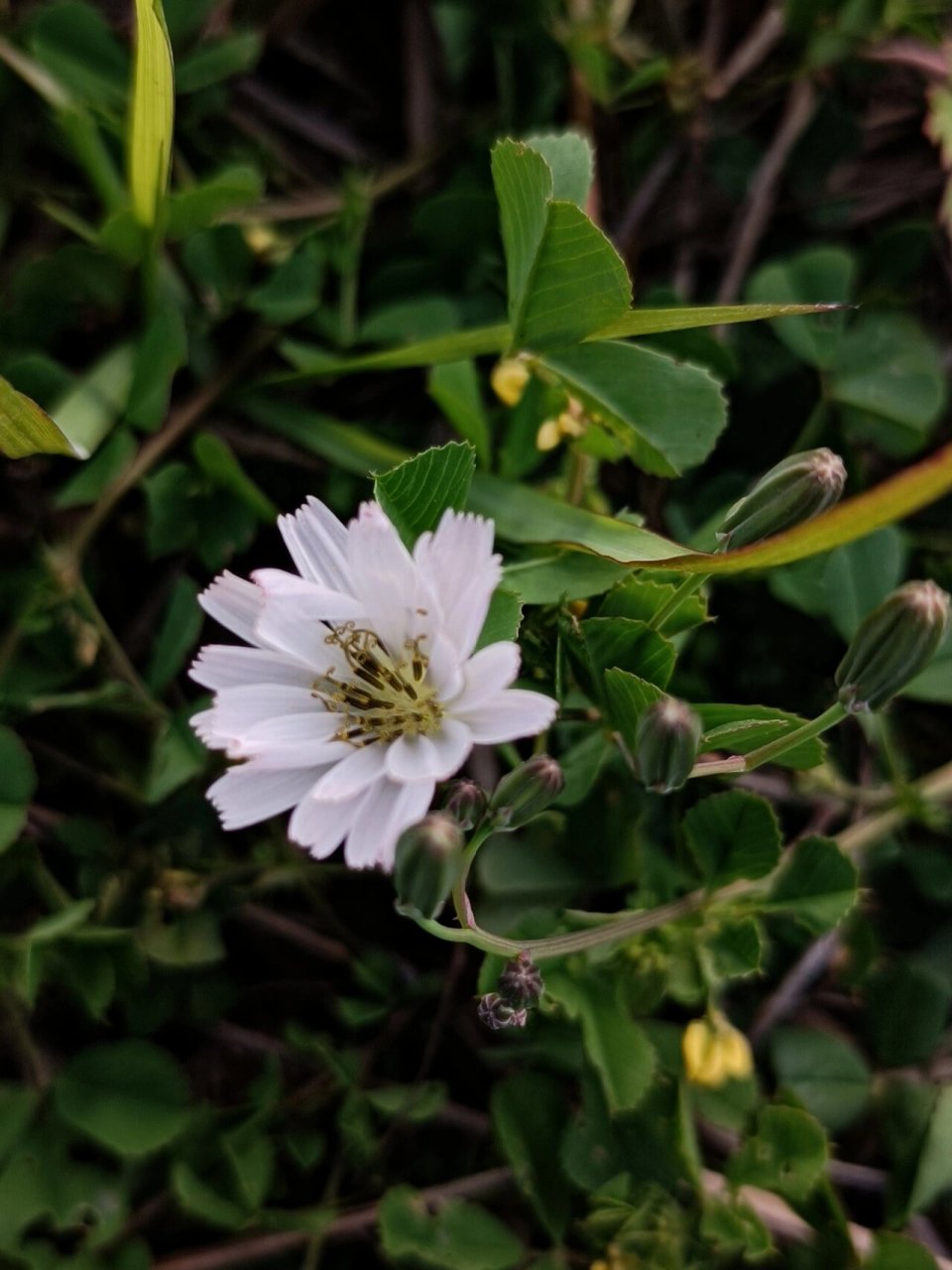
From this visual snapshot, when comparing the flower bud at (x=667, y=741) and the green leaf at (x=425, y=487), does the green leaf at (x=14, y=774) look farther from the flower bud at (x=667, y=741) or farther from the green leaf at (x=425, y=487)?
the flower bud at (x=667, y=741)

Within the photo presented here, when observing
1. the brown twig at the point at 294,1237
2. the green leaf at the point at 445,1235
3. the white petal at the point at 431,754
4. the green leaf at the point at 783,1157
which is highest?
the white petal at the point at 431,754

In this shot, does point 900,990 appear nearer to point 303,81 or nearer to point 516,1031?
point 516,1031

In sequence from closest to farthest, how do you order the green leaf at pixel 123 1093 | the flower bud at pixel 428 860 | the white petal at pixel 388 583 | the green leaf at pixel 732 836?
the flower bud at pixel 428 860
the white petal at pixel 388 583
the green leaf at pixel 732 836
the green leaf at pixel 123 1093

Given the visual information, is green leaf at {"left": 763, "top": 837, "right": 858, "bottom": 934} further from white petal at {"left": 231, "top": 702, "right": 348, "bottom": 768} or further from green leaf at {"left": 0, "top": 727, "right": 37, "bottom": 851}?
green leaf at {"left": 0, "top": 727, "right": 37, "bottom": 851}

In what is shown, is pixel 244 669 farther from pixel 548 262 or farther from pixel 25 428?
pixel 548 262

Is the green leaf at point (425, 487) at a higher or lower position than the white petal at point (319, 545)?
higher

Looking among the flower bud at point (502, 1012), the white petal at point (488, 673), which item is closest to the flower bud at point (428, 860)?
the white petal at point (488, 673)

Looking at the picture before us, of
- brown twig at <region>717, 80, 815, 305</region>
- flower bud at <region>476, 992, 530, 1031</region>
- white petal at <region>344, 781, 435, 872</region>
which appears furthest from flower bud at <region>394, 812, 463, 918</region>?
brown twig at <region>717, 80, 815, 305</region>
